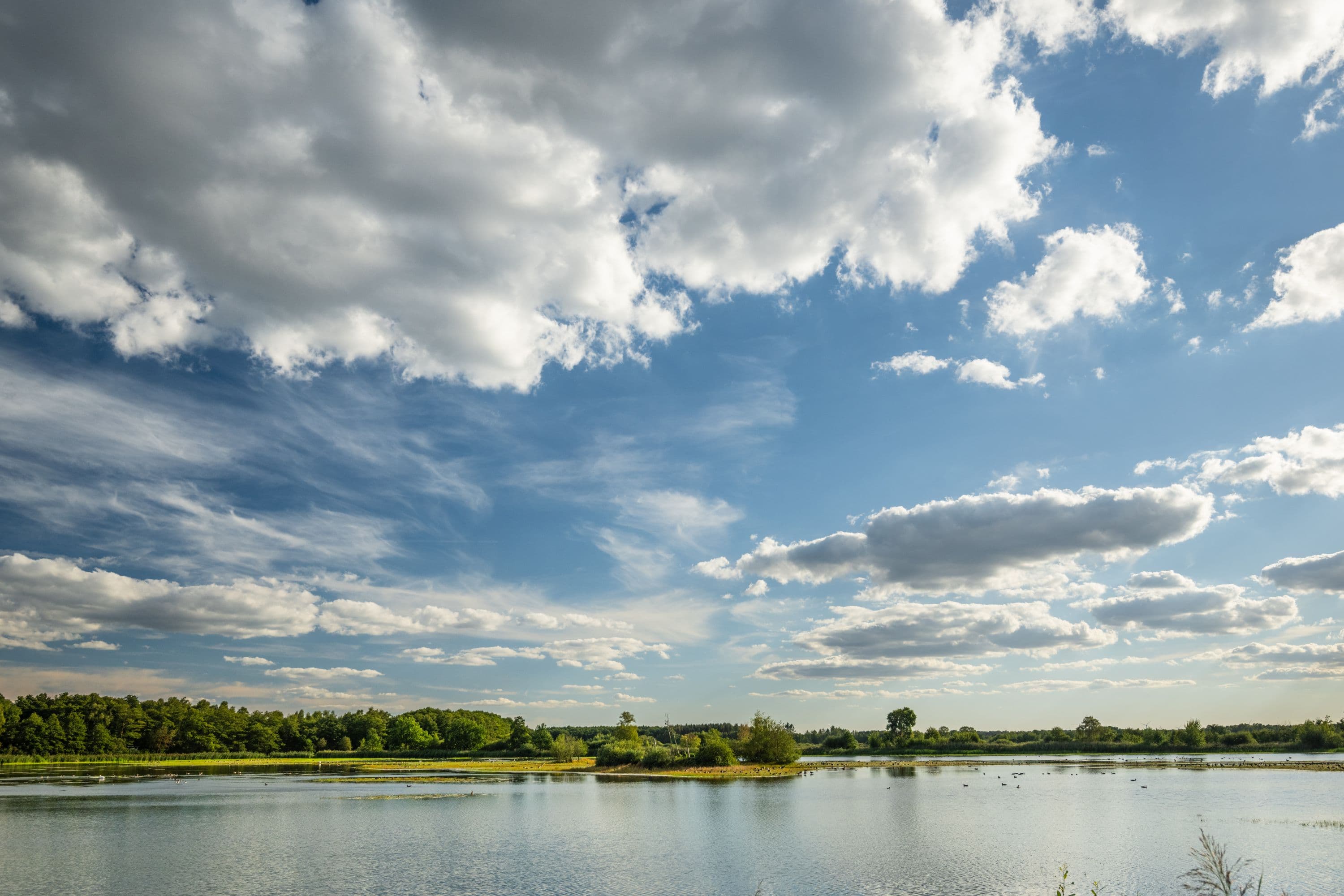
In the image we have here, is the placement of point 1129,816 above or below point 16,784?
above

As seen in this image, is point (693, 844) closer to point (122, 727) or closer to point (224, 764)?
point (224, 764)

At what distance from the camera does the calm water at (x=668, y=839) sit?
39.2 metres

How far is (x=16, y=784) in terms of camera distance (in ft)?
351

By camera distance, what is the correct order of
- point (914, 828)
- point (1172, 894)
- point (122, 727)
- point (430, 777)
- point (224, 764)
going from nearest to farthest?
point (1172, 894) < point (914, 828) < point (430, 777) < point (224, 764) < point (122, 727)

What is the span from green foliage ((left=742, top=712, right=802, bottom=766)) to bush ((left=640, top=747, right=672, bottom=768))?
55.6ft

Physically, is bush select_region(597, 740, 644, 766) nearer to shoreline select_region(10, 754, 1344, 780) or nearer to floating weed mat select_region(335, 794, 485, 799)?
shoreline select_region(10, 754, 1344, 780)

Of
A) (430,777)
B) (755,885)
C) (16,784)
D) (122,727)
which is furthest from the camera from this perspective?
(122,727)

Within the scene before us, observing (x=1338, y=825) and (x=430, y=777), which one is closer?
(x=1338, y=825)

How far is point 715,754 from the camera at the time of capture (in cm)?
13150

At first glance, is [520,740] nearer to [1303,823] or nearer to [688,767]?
[688,767]

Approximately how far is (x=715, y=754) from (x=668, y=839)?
270 ft

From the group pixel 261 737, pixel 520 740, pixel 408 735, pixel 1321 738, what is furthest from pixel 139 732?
pixel 1321 738

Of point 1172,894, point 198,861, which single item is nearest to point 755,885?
point 1172,894

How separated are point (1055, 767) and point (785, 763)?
155ft
